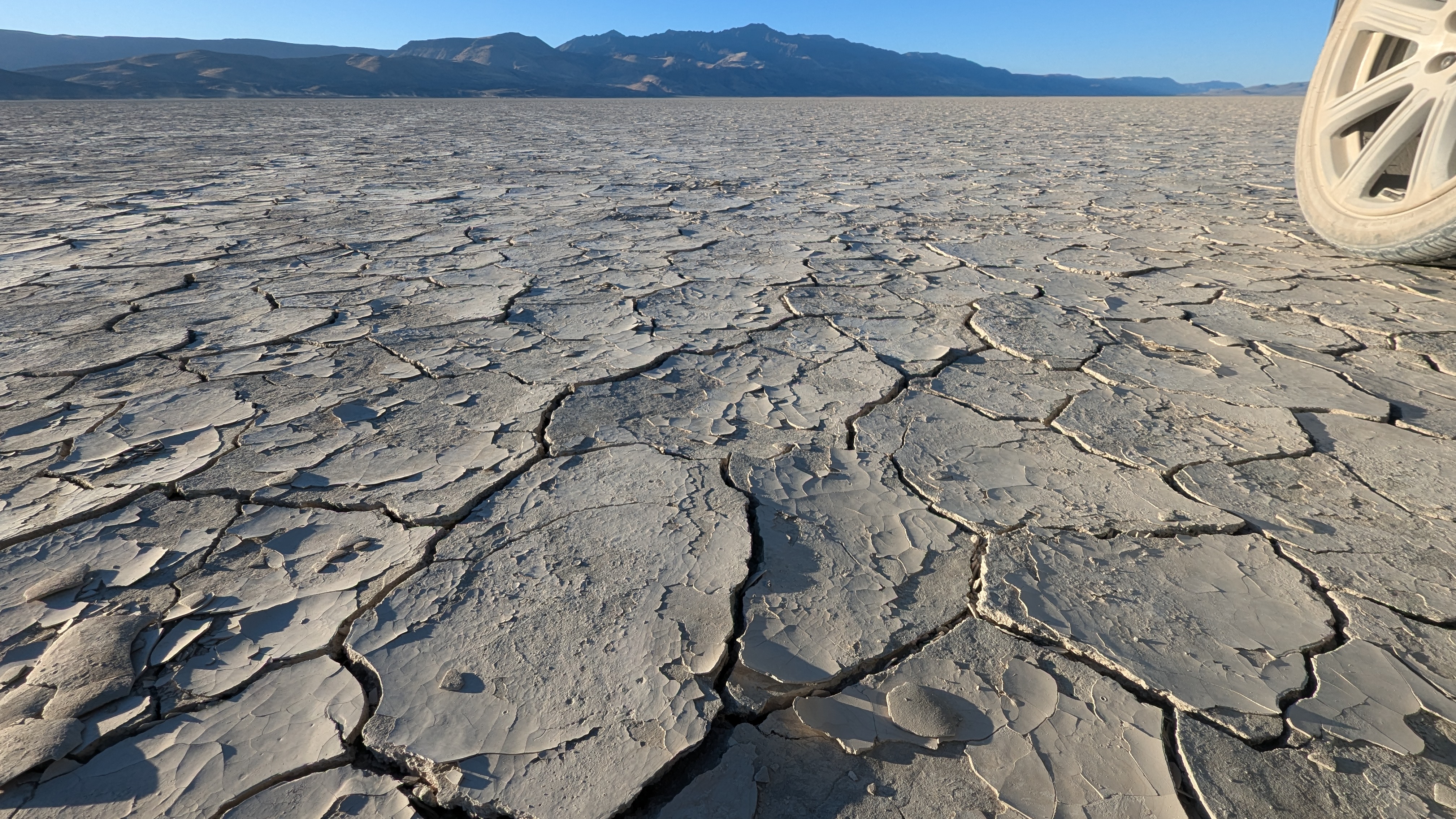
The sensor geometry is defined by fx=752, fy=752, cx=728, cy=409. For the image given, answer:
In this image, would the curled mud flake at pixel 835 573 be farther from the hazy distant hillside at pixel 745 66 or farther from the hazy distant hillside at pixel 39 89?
the hazy distant hillside at pixel 745 66

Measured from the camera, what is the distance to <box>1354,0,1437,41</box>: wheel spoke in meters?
2.02

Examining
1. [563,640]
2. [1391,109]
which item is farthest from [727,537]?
[1391,109]

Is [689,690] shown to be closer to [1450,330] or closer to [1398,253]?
[1450,330]

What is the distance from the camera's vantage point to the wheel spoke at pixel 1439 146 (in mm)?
1918

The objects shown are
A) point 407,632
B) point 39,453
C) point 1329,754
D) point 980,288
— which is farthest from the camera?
point 980,288

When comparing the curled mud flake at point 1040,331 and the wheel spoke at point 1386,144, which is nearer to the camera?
the curled mud flake at point 1040,331

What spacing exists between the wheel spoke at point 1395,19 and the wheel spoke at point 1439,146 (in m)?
0.22

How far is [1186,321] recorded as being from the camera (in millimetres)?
2080

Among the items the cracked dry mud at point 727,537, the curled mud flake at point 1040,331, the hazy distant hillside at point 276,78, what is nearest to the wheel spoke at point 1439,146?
the cracked dry mud at point 727,537

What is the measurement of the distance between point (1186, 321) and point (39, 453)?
8.62 feet

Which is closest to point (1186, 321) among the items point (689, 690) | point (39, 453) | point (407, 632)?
point (689, 690)

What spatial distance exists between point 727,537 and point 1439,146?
2173mm

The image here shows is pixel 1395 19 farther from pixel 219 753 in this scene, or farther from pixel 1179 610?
pixel 219 753

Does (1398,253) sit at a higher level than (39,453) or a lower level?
higher
